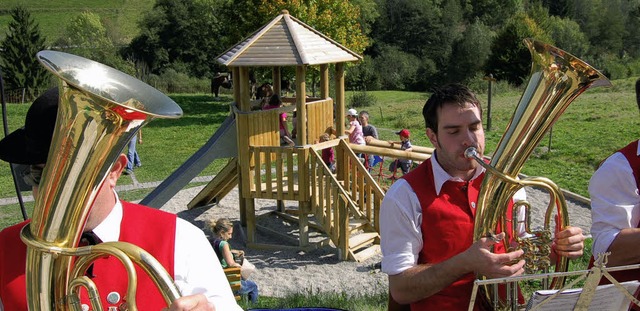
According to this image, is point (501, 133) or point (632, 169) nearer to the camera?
point (632, 169)

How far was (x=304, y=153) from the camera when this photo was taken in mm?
9227

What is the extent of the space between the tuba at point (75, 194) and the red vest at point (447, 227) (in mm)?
1361

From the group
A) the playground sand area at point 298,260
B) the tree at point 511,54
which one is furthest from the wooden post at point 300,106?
the tree at point 511,54

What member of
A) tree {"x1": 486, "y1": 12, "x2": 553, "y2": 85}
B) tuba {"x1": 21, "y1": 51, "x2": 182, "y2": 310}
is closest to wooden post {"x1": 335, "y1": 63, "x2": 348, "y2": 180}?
tuba {"x1": 21, "y1": 51, "x2": 182, "y2": 310}

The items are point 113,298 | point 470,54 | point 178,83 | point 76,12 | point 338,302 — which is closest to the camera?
point 113,298

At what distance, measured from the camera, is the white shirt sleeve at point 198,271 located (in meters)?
2.19

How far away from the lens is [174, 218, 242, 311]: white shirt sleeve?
219 centimetres

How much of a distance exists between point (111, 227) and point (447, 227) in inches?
51.3

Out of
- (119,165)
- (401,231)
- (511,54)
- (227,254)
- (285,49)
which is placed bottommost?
(511,54)

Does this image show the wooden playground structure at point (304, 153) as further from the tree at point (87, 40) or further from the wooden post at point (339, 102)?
the tree at point (87, 40)

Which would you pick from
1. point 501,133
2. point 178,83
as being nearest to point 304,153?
point 501,133

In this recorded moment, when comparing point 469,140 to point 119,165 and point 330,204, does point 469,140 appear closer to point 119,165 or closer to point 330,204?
point 119,165

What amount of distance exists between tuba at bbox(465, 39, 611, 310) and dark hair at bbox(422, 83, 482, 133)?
0.65 ft

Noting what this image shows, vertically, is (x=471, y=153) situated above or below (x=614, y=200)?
above
